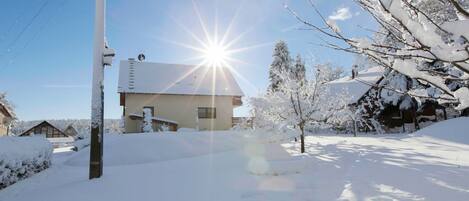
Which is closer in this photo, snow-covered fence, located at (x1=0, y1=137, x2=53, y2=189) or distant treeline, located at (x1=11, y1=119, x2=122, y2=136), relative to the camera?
snow-covered fence, located at (x1=0, y1=137, x2=53, y2=189)

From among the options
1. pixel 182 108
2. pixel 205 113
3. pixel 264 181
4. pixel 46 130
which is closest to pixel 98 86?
pixel 264 181

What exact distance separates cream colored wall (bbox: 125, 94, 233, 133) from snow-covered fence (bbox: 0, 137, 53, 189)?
13.0 metres

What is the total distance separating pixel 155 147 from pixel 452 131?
1525 cm

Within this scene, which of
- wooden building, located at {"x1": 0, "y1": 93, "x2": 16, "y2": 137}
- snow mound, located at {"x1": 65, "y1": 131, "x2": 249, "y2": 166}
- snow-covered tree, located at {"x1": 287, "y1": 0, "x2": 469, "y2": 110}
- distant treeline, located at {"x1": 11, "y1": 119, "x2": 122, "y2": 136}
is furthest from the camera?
wooden building, located at {"x1": 0, "y1": 93, "x2": 16, "y2": 137}

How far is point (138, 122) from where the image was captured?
80.6 ft

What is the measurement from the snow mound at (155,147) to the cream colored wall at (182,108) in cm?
960

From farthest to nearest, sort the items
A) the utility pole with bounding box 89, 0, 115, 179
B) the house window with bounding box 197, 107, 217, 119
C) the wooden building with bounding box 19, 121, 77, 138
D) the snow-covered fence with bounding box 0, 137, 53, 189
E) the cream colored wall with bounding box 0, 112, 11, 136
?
the wooden building with bounding box 19, 121, 77, 138 → the cream colored wall with bounding box 0, 112, 11, 136 → the house window with bounding box 197, 107, 217, 119 → the utility pole with bounding box 89, 0, 115, 179 → the snow-covered fence with bounding box 0, 137, 53, 189

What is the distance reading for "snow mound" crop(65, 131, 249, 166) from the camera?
12203 millimetres

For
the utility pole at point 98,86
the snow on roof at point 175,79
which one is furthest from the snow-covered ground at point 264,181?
the snow on roof at point 175,79

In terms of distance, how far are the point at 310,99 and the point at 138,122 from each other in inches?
564

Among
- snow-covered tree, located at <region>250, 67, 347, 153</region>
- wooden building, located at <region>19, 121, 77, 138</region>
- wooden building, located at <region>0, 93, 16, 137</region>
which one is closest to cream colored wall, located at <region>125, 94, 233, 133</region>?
snow-covered tree, located at <region>250, 67, 347, 153</region>

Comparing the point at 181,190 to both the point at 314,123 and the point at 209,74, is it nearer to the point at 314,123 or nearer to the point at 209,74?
the point at 314,123

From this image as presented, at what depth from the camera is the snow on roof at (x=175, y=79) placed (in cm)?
2572

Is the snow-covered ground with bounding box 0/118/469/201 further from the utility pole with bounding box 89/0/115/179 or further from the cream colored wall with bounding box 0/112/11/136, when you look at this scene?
the cream colored wall with bounding box 0/112/11/136
